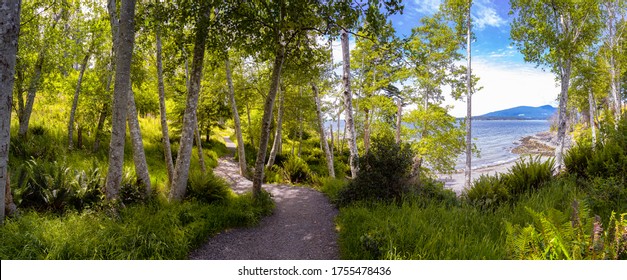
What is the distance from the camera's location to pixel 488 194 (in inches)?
246

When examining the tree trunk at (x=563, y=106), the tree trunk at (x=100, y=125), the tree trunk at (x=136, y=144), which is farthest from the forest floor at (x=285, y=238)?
the tree trunk at (x=563, y=106)

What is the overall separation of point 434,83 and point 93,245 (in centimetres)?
1586

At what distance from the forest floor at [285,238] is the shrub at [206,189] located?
1.39 m

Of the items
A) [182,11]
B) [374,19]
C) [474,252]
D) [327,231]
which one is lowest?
[327,231]

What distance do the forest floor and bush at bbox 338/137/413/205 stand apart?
1.17 metres

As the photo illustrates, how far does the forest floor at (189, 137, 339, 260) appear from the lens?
4.82 meters

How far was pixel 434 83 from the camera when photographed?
1511 cm

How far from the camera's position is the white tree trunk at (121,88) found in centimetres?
480

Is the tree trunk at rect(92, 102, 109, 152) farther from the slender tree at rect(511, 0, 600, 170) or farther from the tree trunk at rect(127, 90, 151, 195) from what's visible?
the slender tree at rect(511, 0, 600, 170)

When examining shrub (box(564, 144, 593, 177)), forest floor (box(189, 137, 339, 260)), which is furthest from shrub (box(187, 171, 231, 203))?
shrub (box(564, 144, 593, 177))

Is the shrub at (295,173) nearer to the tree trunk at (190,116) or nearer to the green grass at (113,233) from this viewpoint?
the tree trunk at (190,116)

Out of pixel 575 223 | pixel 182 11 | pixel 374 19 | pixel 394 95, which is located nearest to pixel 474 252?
pixel 575 223

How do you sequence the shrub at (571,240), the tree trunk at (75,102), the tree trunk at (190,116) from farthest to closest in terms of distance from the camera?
the tree trunk at (75,102) < the tree trunk at (190,116) < the shrub at (571,240)

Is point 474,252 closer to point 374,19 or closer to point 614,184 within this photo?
point 614,184
